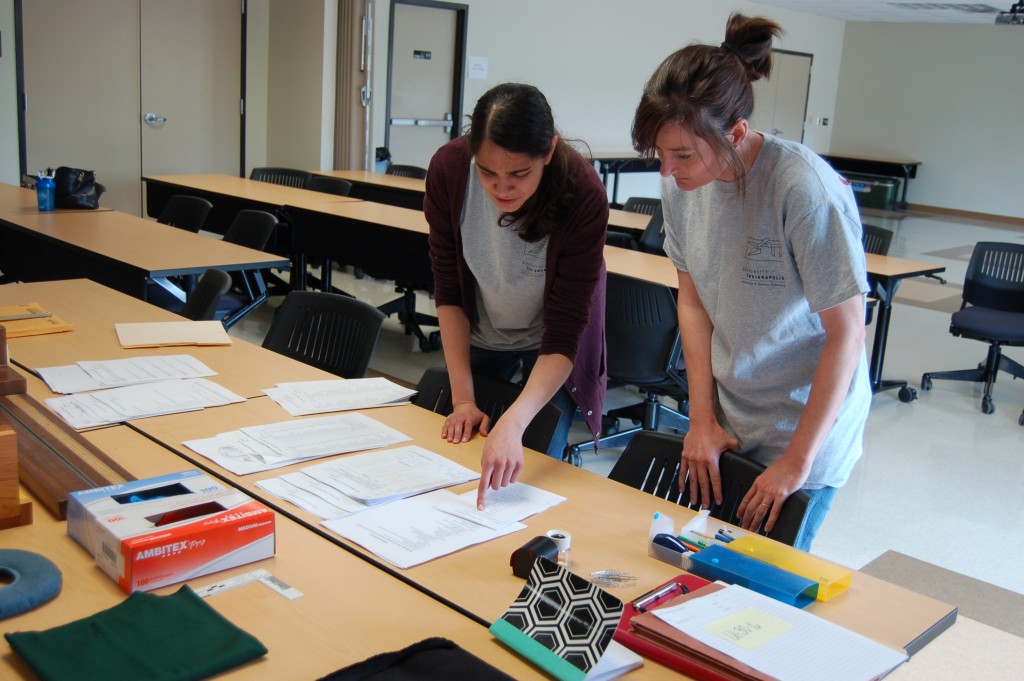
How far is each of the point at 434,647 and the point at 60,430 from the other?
3.07 feet

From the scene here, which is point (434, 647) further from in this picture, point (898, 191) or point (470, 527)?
point (898, 191)

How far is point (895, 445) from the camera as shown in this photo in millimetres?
4258

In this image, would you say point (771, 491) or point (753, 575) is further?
point (771, 491)

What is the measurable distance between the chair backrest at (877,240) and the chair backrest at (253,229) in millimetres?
3264

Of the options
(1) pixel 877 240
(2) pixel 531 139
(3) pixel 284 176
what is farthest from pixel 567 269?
(3) pixel 284 176

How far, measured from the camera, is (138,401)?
199cm

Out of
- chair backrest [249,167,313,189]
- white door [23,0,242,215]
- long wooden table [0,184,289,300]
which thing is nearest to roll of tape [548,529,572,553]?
long wooden table [0,184,289,300]

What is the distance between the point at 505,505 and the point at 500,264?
2.15ft

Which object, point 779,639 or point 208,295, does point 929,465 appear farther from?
point 779,639

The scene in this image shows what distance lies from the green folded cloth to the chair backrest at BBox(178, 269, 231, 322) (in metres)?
1.99

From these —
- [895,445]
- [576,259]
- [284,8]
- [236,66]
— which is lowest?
[895,445]

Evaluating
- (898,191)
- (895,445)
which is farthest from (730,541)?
(898,191)

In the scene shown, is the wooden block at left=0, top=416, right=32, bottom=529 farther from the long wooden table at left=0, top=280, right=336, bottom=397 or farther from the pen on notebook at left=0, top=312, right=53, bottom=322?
the pen on notebook at left=0, top=312, right=53, bottom=322

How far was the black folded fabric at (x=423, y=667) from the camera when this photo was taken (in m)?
1.08
